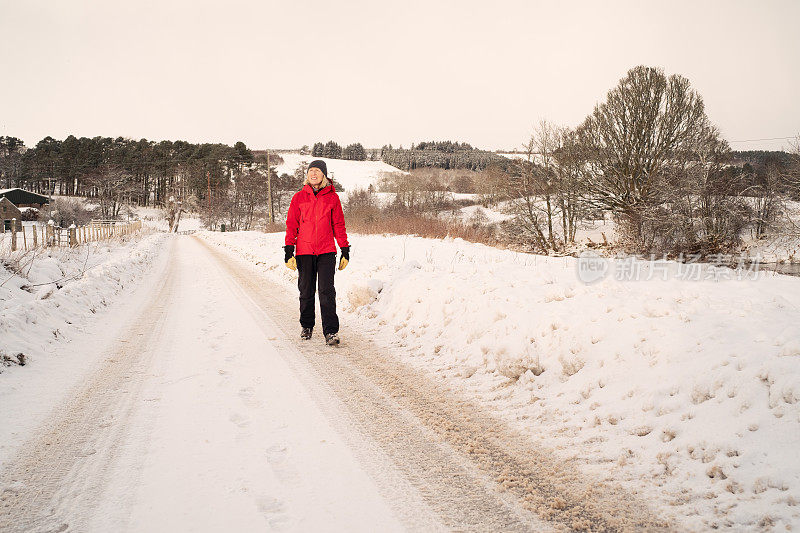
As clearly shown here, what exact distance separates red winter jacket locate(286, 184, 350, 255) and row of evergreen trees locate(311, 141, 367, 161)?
146 metres

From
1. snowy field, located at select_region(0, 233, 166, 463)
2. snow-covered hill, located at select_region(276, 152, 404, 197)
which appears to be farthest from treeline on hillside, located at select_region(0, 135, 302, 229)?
snowy field, located at select_region(0, 233, 166, 463)

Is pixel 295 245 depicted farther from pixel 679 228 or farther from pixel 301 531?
pixel 679 228

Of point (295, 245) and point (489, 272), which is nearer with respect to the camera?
point (295, 245)

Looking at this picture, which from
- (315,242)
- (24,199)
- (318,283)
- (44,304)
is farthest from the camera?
(24,199)

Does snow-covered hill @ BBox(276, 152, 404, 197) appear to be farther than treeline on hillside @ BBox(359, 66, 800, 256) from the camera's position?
Yes

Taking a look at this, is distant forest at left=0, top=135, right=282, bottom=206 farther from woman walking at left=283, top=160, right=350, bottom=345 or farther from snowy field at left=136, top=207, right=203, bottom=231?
woman walking at left=283, top=160, right=350, bottom=345

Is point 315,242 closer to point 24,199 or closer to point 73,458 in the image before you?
point 73,458

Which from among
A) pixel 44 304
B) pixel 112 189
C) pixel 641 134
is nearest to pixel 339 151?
pixel 112 189

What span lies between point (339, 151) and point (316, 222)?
153816mm

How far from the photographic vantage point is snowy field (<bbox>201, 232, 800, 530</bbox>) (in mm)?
2188

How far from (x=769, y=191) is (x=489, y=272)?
1048 inches

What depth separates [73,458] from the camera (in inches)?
102

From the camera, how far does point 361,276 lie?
8883 mm

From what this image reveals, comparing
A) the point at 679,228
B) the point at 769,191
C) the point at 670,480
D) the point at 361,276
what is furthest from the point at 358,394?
the point at 769,191
